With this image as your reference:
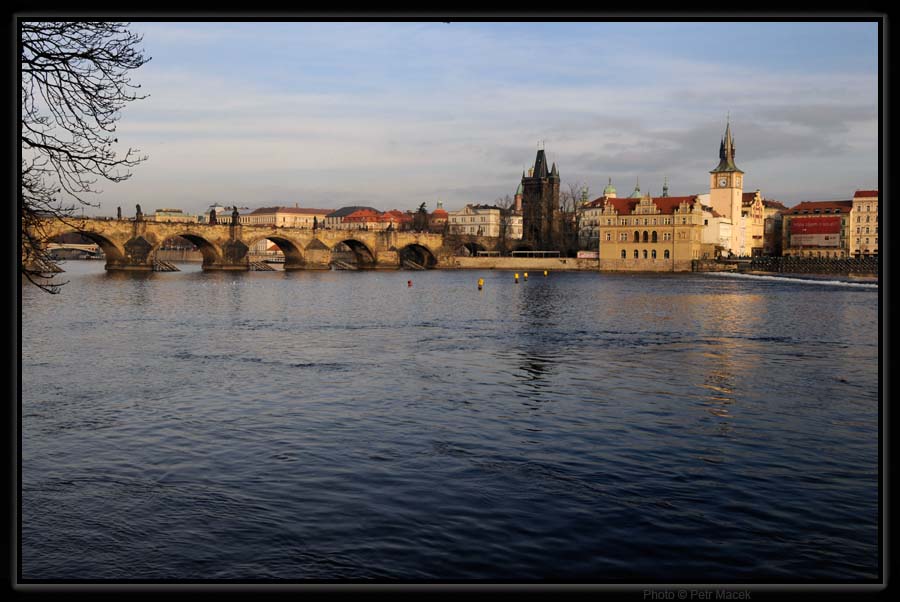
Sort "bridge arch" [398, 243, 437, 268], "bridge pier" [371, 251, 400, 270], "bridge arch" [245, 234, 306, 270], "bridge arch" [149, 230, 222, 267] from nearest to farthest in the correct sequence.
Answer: "bridge arch" [149, 230, 222, 267] < "bridge arch" [245, 234, 306, 270] < "bridge pier" [371, 251, 400, 270] < "bridge arch" [398, 243, 437, 268]

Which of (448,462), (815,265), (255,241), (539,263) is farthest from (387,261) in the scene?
(448,462)

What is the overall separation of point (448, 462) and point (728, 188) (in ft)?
452

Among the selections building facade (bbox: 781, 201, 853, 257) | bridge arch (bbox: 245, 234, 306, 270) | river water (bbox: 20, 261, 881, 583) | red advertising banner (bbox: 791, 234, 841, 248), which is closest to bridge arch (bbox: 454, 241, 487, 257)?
bridge arch (bbox: 245, 234, 306, 270)

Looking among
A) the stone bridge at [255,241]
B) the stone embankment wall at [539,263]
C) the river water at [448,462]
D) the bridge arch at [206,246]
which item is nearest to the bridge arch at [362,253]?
the stone bridge at [255,241]

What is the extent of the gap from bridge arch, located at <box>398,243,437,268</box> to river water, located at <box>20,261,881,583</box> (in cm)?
9792

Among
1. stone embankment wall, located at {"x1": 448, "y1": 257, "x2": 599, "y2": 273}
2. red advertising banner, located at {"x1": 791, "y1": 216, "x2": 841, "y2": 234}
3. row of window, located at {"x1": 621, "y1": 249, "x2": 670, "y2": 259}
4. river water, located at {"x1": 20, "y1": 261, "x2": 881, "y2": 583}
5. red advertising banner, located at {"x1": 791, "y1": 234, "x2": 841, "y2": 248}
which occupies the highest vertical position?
red advertising banner, located at {"x1": 791, "y1": 216, "x2": 841, "y2": 234}

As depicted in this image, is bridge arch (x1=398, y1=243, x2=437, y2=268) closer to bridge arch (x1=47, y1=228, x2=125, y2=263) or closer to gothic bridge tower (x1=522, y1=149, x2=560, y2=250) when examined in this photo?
gothic bridge tower (x1=522, y1=149, x2=560, y2=250)

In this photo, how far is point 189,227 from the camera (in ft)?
292

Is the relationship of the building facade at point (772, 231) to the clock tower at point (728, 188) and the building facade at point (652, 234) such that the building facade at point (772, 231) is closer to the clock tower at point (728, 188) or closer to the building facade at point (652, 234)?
the clock tower at point (728, 188)

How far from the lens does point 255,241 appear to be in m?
95.1

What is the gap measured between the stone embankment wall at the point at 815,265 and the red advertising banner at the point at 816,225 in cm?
3201

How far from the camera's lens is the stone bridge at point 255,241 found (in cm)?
8338

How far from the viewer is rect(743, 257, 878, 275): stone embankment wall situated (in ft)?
311
